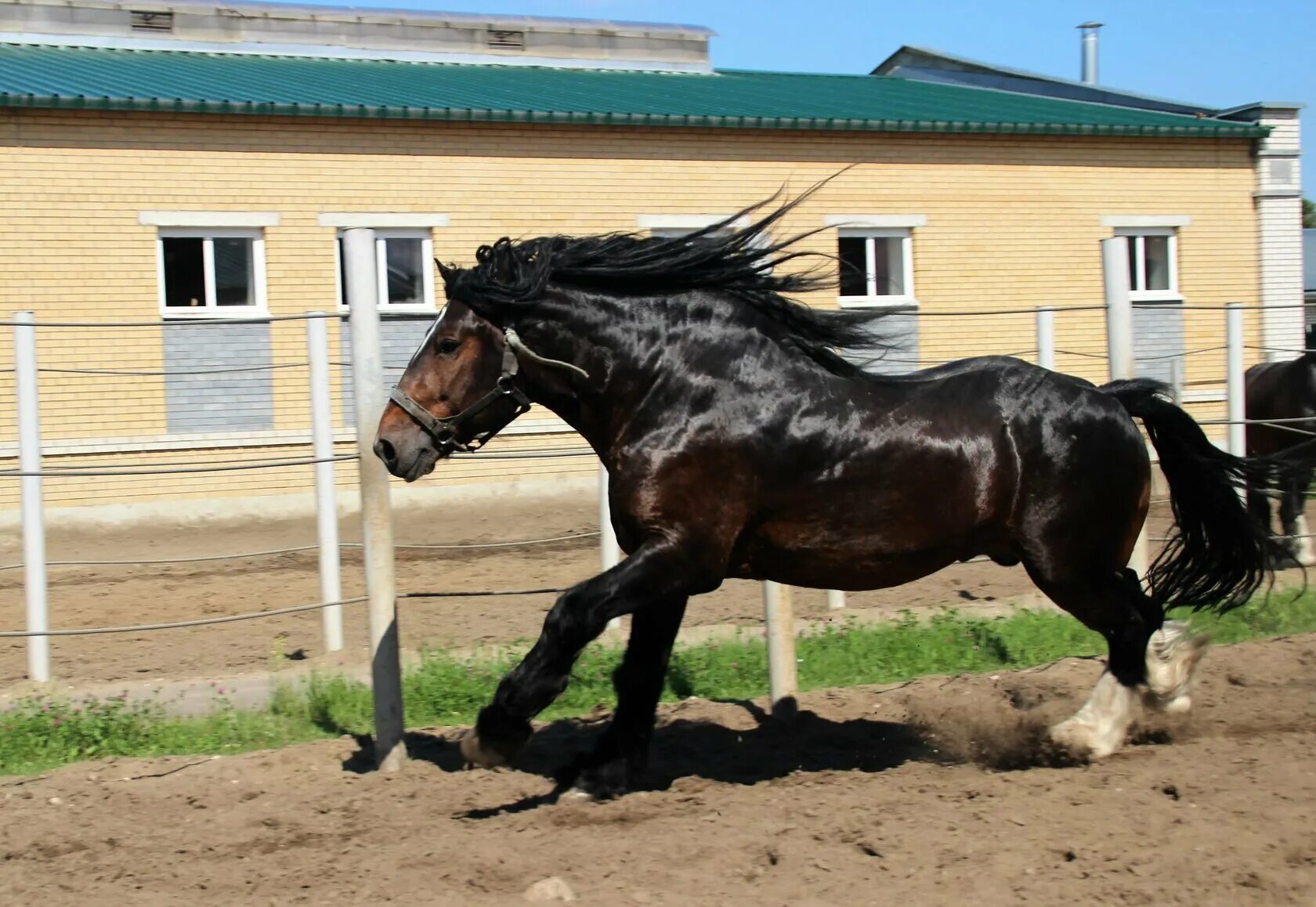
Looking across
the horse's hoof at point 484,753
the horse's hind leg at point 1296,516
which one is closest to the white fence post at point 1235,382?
the horse's hind leg at point 1296,516

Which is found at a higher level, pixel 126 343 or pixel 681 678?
pixel 126 343

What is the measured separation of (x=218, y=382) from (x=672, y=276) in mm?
9739

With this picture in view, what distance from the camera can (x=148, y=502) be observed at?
481 inches

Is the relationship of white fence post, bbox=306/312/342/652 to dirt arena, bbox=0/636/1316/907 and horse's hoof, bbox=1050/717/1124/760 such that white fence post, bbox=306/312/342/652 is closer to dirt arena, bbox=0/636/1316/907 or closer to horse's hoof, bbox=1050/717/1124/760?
dirt arena, bbox=0/636/1316/907

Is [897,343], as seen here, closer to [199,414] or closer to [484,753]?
[484,753]

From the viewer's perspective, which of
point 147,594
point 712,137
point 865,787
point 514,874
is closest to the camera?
point 514,874

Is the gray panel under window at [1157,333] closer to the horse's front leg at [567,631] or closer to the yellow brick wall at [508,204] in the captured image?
the yellow brick wall at [508,204]

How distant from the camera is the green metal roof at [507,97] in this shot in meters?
14.0

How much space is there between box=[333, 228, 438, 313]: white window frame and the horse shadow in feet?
29.3

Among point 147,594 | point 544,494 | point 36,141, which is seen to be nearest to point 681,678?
point 147,594

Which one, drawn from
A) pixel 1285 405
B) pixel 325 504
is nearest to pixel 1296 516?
pixel 1285 405

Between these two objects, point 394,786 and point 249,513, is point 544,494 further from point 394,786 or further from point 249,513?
point 394,786

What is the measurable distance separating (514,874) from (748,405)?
6.35ft

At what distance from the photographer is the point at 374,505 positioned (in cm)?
573
